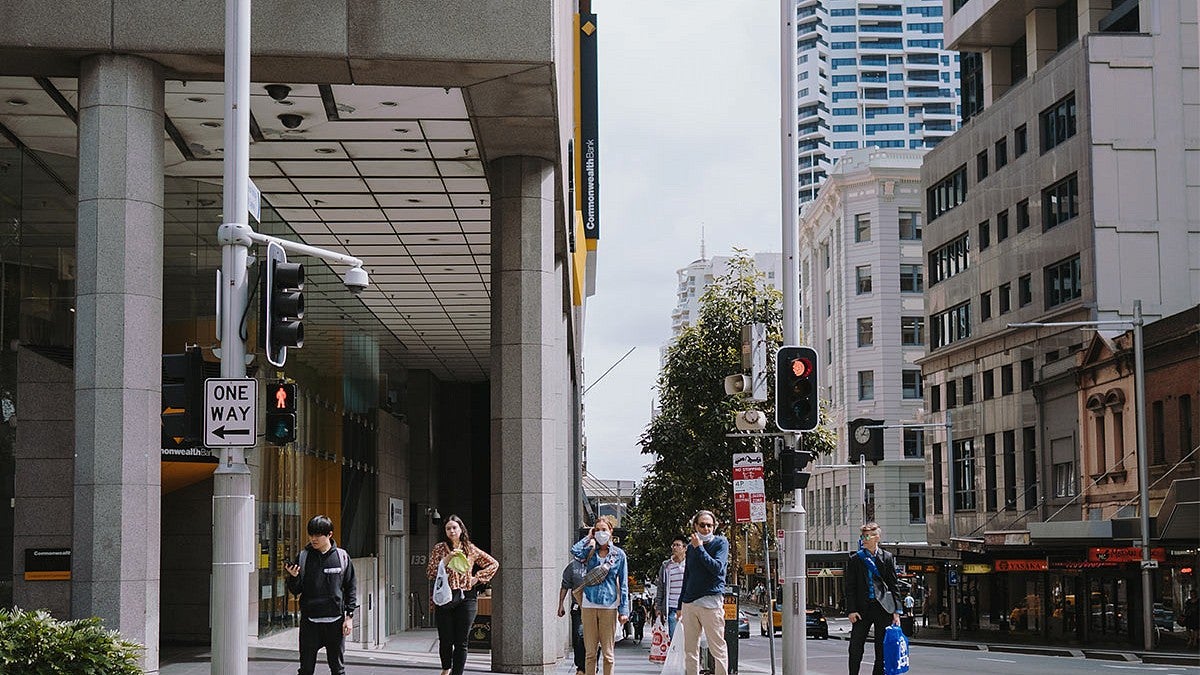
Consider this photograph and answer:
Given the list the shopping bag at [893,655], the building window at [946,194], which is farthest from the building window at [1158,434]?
the shopping bag at [893,655]

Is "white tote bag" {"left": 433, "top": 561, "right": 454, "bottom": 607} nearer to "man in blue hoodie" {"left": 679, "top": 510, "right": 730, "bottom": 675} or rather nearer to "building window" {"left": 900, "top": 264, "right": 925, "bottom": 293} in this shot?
"man in blue hoodie" {"left": 679, "top": 510, "right": 730, "bottom": 675}

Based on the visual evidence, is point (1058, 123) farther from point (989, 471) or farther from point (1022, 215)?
point (989, 471)

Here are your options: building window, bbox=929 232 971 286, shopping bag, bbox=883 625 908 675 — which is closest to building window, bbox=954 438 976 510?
building window, bbox=929 232 971 286

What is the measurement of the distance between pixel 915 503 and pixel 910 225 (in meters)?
19.0

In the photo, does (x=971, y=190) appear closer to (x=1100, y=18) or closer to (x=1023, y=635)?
(x=1100, y=18)

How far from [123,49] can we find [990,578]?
59.2 metres

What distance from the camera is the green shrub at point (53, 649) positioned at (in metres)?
10.9

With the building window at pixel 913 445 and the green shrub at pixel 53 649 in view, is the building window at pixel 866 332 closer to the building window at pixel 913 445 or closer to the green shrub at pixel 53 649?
the building window at pixel 913 445

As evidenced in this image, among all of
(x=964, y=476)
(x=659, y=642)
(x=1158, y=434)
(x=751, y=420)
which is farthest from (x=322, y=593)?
(x=964, y=476)

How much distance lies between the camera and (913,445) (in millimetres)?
101125

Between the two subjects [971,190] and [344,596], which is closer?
[344,596]

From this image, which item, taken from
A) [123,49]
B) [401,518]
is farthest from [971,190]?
[123,49]

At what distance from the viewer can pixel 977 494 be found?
69875 millimetres

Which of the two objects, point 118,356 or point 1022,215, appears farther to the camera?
point 1022,215
